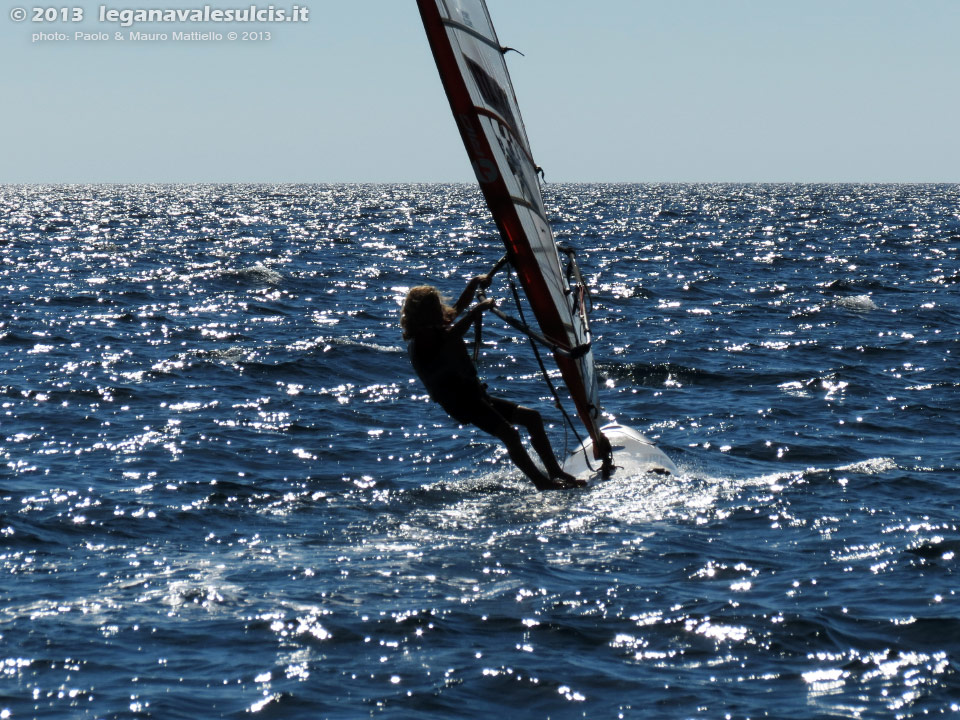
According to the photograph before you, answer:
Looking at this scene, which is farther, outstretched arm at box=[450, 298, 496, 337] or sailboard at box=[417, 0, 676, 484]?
outstretched arm at box=[450, 298, 496, 337]

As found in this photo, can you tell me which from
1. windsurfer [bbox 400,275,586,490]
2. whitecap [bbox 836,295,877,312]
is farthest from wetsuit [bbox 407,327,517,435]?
whitecap [bbox 836,295,877,312]

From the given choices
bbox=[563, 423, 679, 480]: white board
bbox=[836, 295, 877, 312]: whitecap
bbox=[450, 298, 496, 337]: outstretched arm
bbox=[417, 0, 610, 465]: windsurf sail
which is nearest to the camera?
bbox=[417, 0, 610, 465]: windsurf sail

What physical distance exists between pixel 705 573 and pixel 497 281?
74.9 ft

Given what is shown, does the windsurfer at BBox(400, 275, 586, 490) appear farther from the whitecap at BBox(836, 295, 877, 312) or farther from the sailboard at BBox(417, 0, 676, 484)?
the whitecap at BBox(836, 295, 877, 312)

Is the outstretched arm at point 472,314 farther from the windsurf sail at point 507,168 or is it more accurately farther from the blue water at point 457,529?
the blue water at point 457,529

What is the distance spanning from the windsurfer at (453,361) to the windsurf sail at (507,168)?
1.48 ft

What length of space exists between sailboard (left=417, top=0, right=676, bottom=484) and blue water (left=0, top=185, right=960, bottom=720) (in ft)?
4.39

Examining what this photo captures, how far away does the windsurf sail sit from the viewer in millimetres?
7805

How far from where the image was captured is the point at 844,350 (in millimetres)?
18219

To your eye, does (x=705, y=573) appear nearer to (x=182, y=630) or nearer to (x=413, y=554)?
(x=413, y=554)

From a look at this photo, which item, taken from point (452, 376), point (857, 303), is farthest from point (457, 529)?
point (857, 303)

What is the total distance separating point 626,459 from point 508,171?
346cm

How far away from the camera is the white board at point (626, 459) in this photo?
10.6 m

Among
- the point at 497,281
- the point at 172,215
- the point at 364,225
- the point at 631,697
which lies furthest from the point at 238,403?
the point at 172,215
